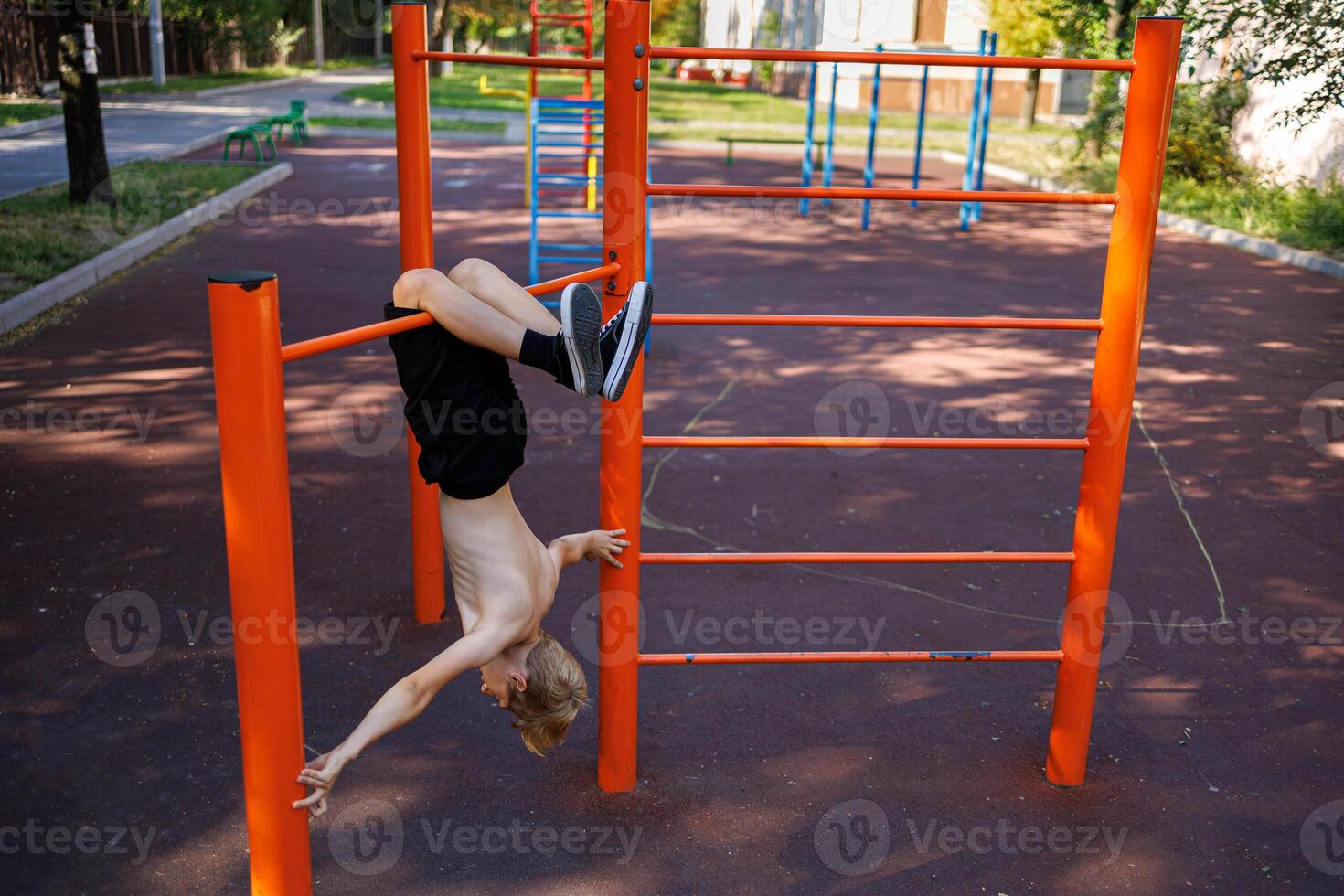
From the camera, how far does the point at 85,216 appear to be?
10492 millimetres

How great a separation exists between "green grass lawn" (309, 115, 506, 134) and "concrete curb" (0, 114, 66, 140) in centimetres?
405

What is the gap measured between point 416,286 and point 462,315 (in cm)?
12

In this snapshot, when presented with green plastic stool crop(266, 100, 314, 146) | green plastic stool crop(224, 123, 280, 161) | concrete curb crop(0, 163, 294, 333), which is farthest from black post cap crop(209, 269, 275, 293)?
green plastic stool crop(266, 100, 314, 146)

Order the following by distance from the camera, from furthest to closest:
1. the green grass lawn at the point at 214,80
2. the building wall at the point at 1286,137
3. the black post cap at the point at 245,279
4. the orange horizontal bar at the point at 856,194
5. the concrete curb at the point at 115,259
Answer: the green grass lawn at the point at 214,80, the building wall at the point at 1286,137, the concrete curb at the point at 115,259, the orange horizontal bar at the point at 856,194, the black post cap at the point at 245,279

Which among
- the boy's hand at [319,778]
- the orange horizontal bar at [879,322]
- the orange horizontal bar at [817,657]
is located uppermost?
the orange horizontal bar at [879,322]

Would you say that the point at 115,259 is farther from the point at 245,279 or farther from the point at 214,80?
the point at 214,80

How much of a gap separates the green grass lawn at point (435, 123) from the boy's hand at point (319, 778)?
18731mm

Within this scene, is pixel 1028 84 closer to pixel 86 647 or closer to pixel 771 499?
pixel 771 499

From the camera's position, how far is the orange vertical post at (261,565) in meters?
1.91

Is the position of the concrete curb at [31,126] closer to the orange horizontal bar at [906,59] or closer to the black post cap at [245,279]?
the orange horizontal bar at [906,59]

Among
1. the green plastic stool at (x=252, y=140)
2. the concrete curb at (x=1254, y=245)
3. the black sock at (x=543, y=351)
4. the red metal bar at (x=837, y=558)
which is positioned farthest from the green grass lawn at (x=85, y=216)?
the concrete curb at (x=1254, y=245)

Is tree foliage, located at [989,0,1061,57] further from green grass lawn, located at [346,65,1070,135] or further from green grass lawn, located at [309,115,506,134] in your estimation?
green grass lawn, located at [309,115,506,134]

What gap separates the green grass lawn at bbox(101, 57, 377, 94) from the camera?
26.4m

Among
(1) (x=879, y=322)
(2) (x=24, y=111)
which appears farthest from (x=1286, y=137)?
(2) (x=24, y=111)
